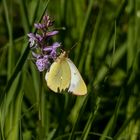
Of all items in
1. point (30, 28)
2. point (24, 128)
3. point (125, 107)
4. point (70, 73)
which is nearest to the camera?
point (70, 73)

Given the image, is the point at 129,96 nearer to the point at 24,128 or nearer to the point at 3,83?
the point at 24,128

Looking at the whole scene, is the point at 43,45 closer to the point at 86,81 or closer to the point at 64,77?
the point at 64,77

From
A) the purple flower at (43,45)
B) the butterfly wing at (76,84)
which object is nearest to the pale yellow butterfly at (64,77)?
the butterfly wing at (76,84)

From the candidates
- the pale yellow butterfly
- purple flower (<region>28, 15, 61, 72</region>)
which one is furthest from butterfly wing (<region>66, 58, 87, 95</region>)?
purple flower (<region>28, 15, 61, 72</region>)

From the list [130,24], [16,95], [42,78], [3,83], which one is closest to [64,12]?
[130,24]

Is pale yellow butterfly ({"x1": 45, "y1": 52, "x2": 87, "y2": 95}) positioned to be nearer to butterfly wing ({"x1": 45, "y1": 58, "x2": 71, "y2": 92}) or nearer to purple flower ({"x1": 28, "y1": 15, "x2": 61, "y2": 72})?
butterfly wing ({"x1": 45, "y1": 58, "x2": 71, "y2": 92})

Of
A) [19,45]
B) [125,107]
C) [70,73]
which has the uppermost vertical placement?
[70,73]

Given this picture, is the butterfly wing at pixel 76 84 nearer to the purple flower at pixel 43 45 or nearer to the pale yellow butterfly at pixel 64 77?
the pale yellow butterfly at pixel 64 77

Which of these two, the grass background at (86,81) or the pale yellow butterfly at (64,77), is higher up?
the pale yellow butterfly at (64,77)
